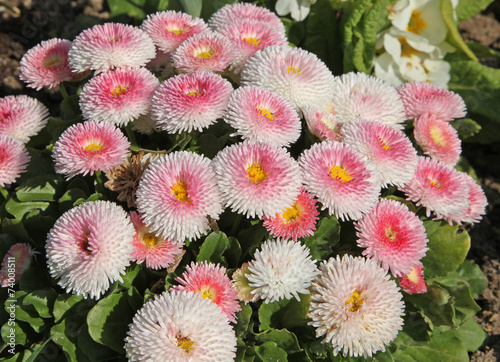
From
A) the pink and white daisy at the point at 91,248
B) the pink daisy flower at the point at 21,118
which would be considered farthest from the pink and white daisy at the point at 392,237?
the pink daisy flower at the point at 21,118

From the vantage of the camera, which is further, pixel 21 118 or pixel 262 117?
pixel 21 118

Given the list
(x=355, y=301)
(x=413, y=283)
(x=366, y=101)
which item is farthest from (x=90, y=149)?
(x=413, y=283)

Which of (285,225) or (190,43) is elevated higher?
(190,43)

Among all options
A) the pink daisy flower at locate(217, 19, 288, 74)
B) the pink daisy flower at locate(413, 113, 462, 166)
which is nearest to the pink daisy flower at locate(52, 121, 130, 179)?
the pink daisy flower at locate(217, 19, 288, 74)

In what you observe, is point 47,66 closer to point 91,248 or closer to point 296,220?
point 91,248

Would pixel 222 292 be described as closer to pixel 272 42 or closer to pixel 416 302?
→ pixel 416 302

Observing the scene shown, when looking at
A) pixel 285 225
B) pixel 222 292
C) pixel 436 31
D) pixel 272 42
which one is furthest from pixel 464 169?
pixel 222 292

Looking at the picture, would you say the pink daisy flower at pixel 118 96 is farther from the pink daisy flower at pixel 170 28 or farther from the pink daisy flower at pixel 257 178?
the pink daisy flower at pixel 257 178
